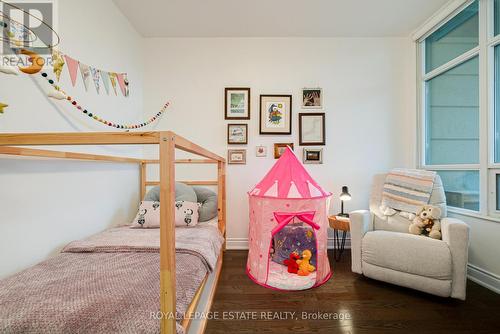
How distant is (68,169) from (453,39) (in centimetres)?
371

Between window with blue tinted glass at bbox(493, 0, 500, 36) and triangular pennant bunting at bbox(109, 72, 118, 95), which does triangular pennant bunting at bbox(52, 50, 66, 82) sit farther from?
window with blue tinted glass at bbox(493, 0, 500, 36)

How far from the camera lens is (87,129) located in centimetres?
178

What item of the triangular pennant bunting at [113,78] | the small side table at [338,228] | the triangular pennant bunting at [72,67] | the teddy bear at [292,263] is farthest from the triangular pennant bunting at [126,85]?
the small side table at [338,228]

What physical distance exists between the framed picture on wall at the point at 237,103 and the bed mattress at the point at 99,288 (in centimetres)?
163

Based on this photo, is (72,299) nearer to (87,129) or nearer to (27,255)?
(27,255)

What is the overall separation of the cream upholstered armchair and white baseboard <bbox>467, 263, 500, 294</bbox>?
1.63 ft

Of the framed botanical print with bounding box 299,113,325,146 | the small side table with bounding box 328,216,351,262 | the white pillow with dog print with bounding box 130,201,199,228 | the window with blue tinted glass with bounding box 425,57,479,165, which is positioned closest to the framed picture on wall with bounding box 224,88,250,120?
the framed botanical print with bounding box 299,113,325,146

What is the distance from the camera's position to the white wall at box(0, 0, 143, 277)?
3.98 feet

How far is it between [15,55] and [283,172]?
77.6 inches

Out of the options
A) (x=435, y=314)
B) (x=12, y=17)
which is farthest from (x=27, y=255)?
(x=435, y=314)

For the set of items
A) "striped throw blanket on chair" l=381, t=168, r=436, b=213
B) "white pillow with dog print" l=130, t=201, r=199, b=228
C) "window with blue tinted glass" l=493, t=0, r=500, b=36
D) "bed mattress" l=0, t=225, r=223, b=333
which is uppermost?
"window with blue tinted glass" l=493, t=0, r=500, b=36

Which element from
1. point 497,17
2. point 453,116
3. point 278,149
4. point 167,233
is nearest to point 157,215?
point 167,233

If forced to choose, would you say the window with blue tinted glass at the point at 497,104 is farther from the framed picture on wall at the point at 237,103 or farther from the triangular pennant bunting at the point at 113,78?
the triangular pennant bunting at the point at 113,78

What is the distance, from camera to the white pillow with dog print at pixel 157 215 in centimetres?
189
